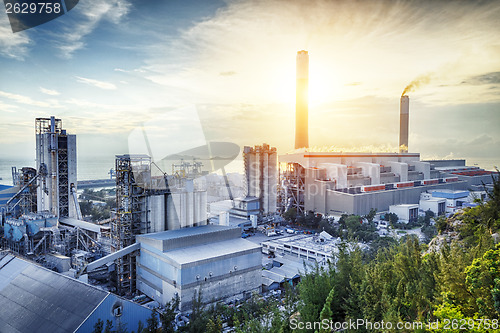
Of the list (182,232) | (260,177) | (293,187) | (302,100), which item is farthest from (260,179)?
(182,232)

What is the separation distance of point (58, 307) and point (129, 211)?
Result: 423 centimetres

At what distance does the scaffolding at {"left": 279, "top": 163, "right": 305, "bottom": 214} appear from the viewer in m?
22.5

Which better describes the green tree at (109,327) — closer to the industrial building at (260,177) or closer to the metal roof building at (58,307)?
the metal roof building at (58,307)

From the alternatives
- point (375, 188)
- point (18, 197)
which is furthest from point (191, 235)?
point (375, 188)

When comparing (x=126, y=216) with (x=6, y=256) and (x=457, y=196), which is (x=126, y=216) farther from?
(x=457, y=196)

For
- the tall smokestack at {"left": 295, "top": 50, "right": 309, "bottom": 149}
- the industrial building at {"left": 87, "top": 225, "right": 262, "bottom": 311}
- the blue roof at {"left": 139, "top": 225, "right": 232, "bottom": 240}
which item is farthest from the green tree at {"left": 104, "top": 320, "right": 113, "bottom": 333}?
the tall smokestack at {"left": 295, "top": 50, "right": 309, "bottom": 149}

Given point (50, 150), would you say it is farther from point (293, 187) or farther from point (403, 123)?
point (403, 123)

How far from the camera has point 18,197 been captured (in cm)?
1488

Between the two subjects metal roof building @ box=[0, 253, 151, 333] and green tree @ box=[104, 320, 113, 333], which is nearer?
green tree @ box=[104, 320, 113, 333]

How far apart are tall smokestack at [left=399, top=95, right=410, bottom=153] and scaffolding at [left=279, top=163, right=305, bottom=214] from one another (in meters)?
15.0

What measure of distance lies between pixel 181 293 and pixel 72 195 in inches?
309

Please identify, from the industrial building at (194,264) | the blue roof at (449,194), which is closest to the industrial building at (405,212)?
the blue roof at (449,194)

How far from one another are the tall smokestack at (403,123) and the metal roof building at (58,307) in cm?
3123

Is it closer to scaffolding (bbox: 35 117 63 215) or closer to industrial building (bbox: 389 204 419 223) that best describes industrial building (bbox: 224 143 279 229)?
industrial building (bbox: 389 204 419 223)
